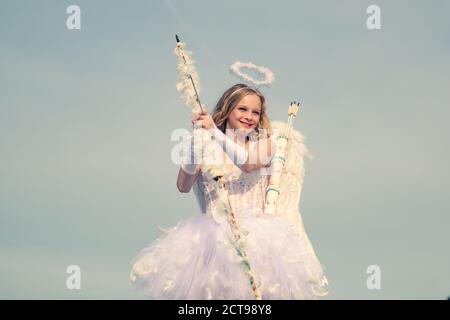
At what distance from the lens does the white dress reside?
8.01m

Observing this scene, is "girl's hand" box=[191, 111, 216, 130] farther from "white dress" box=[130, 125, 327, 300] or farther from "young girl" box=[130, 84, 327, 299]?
"white dress" box=[130, 125, 327, 300]

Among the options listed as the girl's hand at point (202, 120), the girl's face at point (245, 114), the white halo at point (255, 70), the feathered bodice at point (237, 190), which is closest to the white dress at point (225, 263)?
the feathered bodice at point (237, 190)

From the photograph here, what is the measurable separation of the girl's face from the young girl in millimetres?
280

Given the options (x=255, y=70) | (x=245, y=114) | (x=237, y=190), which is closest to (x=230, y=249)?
(x=237, y=190)

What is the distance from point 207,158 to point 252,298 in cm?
146

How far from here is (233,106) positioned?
936cm

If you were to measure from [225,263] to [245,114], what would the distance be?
199 cm

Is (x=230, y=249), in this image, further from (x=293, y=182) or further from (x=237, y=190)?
(x=293, y=182)

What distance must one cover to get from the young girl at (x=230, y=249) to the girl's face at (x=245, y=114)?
0.28 meters

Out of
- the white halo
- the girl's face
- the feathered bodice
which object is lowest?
the feathered bodice

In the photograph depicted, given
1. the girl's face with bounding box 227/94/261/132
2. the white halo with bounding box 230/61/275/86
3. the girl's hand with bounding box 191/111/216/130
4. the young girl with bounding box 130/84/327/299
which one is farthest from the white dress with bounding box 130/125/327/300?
the white halo with bounding box 230/61/275/86
